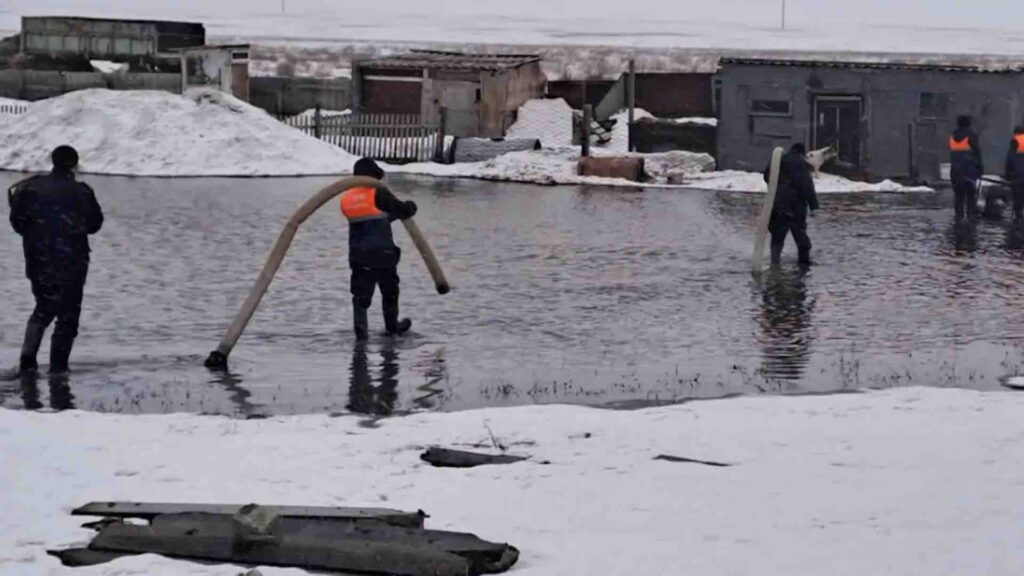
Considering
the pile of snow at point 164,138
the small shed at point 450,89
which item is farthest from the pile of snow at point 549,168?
the small shed at point 450,89

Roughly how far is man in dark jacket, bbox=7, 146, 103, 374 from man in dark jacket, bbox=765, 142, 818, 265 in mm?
8841

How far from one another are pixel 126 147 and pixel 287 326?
2088 centimetres

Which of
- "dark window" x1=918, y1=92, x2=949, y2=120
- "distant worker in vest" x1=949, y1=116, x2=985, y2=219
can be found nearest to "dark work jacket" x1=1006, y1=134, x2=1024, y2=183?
"distant worker in vest" x1=949, y1=116, x2=985, y2=219

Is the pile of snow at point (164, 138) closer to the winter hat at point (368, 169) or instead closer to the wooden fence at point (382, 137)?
the wooden fence at point (382, 137)

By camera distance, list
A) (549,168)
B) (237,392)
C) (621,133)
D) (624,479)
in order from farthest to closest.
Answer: (621,133), (549,168), (237,392), (624,479)

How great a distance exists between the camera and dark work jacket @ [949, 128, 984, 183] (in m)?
25.6

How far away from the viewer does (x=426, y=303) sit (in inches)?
683

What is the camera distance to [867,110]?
114 feet

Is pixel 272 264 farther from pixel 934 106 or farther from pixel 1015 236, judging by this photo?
pixel 934 106

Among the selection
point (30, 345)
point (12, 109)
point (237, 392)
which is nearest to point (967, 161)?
point (237, 392)

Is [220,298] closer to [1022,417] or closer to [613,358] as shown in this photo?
[613,358]

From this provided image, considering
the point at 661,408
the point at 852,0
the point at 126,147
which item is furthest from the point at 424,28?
the point at 661,408

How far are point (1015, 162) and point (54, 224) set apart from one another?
16.3 meters

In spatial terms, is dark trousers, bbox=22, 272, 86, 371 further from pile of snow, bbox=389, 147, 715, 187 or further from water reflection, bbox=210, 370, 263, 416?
pile of snow, bbox=389, 147, 715, 187
